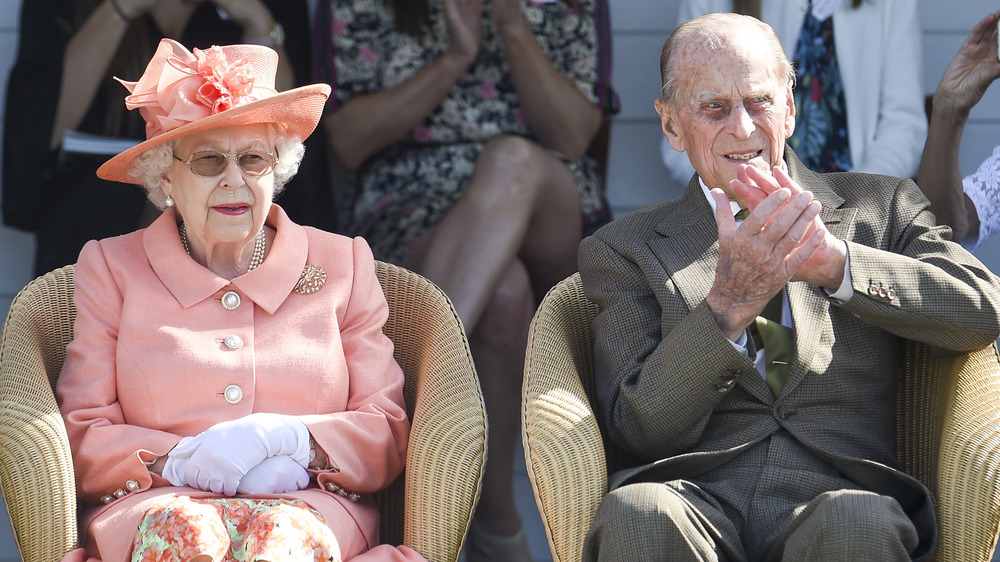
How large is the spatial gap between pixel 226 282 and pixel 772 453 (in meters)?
1.27

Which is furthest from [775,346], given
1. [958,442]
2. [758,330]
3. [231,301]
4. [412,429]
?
[231,301]

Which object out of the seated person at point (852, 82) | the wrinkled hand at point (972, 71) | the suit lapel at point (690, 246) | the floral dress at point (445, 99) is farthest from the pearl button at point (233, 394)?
the wrinkled hand at point (972, 71)

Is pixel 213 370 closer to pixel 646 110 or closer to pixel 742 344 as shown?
pixel 742 344

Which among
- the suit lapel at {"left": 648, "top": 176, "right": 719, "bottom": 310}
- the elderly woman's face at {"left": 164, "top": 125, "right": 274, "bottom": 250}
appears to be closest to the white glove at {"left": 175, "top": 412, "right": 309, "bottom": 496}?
the elderly woman's face at {"left": 164, "top": 125, "right": 274, "bottom": 250}

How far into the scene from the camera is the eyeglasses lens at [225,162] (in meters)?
2.83

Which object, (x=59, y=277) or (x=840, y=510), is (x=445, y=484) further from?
(x=59, y=277)

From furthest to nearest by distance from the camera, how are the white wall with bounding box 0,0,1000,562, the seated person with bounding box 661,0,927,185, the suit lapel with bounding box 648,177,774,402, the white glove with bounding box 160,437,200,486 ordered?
the white wall with bounding box 0,0,1000,562
the seated person with bounding box 661,0,927,185
the suit lapel with bounding box 648,177,774,402
the white glove with bounding box 160,437,200,486

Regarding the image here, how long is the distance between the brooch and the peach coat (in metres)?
0.01

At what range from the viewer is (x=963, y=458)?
2.49 meters

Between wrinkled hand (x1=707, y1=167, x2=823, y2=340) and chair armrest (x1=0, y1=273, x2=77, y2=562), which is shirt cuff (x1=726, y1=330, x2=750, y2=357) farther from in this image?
chair armrest (x1=0, y1=273, x2=77, y2=562)

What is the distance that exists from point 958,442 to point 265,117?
161 centimetres

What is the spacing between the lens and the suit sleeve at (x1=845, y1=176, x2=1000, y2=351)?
2576mm

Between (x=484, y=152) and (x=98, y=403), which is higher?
(x=484, y=152)

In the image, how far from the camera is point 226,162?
283 centimetres
